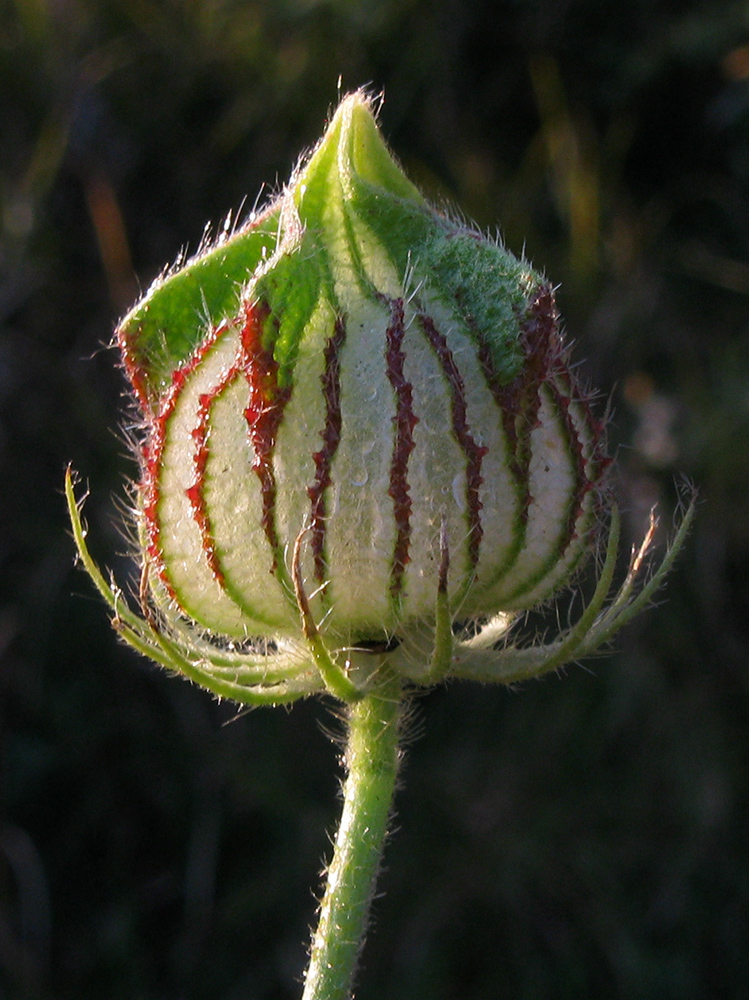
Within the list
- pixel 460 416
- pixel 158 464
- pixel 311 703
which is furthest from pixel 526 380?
pixel 311 703

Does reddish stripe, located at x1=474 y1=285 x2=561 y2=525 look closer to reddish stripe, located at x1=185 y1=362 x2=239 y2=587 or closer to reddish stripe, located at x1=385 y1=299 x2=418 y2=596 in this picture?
reddish stripe, located at x1=385 y1=299 x2=418 y2=596

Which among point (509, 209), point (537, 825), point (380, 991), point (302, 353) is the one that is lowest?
point (380, 991)

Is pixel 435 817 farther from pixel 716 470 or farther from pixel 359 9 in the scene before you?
pixel 359 9

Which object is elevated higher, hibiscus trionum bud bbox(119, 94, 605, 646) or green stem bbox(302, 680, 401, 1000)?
hibiscus trionum bud bbox(119, 94, 605, 646)

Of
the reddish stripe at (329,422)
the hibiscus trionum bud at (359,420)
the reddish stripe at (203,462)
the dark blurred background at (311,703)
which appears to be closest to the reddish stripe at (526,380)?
the hibiscus trionum bud at (359,420)

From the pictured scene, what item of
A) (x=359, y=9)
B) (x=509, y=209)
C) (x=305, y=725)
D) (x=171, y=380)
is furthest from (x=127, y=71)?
(x=171, y=380)

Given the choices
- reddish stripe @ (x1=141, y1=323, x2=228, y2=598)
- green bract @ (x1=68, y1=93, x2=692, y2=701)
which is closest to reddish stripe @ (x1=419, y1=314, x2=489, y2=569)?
green bract @ (x1=68, y1=93, x2=692, y2=701)
